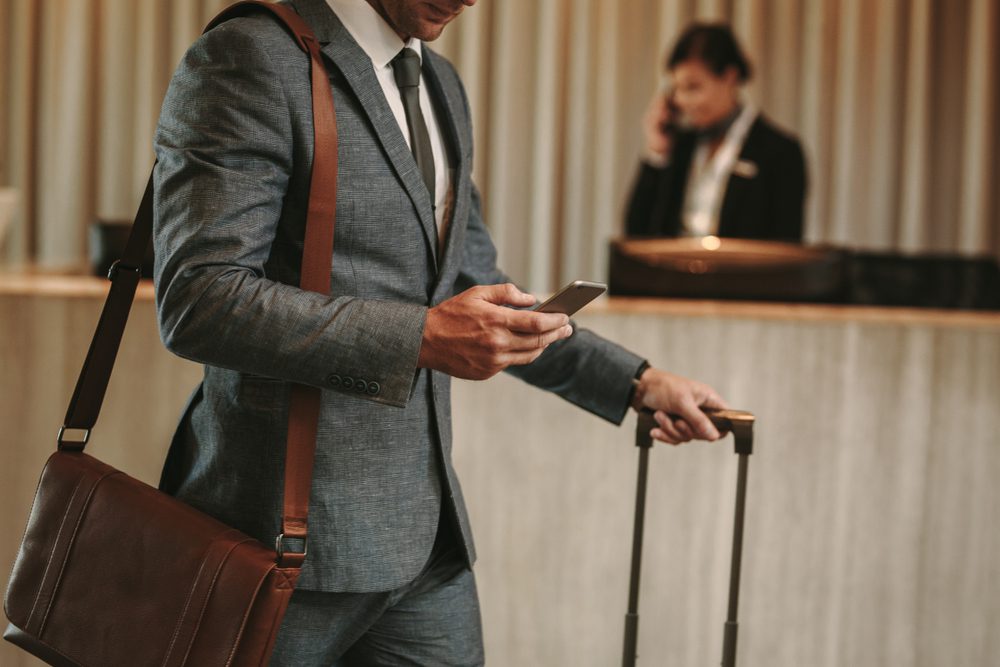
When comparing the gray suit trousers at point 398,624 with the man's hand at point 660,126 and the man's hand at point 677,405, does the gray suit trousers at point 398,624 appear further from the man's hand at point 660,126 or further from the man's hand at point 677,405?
the man's hand at point 660,126

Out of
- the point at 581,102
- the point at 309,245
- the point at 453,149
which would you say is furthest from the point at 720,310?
the point at 581,102

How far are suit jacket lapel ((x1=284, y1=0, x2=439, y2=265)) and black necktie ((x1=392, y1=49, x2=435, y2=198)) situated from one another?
1.5 inches

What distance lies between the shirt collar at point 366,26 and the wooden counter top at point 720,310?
0.89 m

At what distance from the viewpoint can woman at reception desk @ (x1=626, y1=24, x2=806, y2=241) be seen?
3.50 m

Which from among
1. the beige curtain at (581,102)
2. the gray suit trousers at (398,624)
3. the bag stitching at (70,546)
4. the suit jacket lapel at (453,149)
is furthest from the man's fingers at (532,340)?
the beige curtain at (581,102)

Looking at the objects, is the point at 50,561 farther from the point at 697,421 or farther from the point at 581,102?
the point at 581,102

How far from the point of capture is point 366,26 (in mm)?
1123

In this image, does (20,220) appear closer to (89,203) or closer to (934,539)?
(89,203)

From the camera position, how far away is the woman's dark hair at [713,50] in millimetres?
3484

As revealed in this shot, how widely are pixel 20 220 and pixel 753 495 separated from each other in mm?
3332

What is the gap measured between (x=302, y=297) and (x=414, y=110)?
28 cm

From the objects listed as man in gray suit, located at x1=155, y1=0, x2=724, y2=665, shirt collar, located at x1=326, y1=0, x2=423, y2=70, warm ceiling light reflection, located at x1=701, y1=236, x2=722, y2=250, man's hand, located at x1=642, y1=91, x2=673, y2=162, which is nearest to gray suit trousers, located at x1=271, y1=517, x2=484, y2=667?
man in gray suit, located at x1=155, y1=0, x2=724, y2=665

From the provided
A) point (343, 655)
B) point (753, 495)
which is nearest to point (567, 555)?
point (753, 495)

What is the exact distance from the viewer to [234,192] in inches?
38.0
